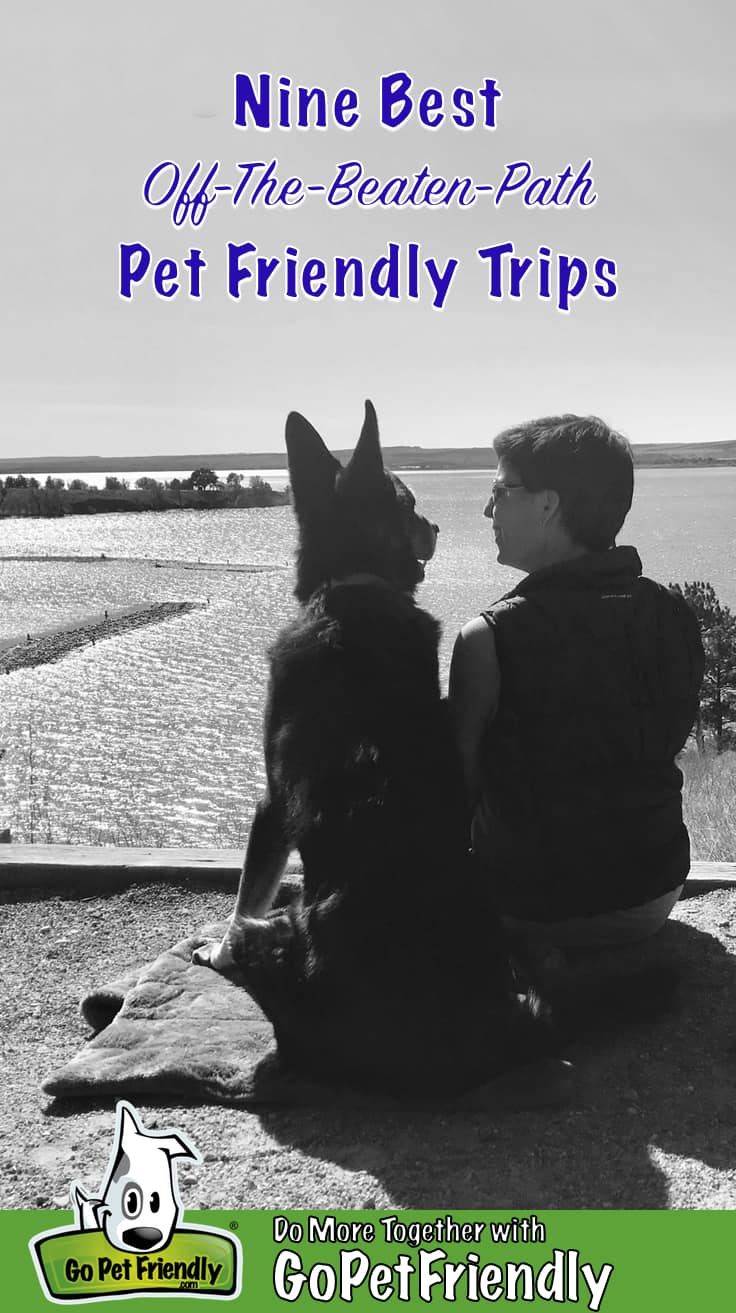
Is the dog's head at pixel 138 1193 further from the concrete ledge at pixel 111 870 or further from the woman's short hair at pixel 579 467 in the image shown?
the concrete ledge at pixel 111 870

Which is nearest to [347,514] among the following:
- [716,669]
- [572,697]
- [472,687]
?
[472,687]

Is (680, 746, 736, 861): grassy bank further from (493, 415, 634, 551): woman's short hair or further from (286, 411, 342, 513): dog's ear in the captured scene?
(286, 411, 342, 513): dog's ear

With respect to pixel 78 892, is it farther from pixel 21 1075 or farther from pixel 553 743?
pixel 553 743

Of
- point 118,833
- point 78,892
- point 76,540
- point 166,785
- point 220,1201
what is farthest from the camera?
point 76,540

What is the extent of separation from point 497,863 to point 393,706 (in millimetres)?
890

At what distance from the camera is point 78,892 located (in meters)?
5.43

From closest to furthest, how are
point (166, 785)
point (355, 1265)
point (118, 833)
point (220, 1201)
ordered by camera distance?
point (355, 1265), point (220, 1201), point (118, 833), point (166, 785)

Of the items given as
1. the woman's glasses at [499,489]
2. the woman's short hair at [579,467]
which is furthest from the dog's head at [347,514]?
the woman's short hair at [579,467]

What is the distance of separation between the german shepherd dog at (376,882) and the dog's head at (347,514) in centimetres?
11

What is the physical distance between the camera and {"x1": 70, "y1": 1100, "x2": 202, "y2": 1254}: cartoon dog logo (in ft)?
8.74

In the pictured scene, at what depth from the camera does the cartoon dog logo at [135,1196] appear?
8.74 feet

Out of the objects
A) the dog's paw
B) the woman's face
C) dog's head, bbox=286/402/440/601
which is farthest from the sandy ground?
dog's head, bbox=286/402/440/601

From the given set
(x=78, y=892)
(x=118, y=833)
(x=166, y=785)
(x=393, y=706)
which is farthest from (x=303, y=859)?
(x=166, y=785)

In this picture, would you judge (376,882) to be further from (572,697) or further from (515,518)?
(515,518)
